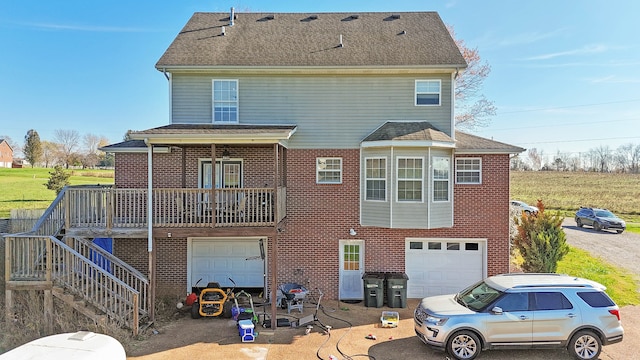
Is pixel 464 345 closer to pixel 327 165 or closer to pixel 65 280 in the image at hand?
pixel 327 165

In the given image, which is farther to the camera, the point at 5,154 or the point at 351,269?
the point at 5,154

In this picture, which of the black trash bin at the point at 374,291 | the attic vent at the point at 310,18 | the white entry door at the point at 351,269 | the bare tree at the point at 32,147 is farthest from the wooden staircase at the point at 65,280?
the bare tree at the point at 32,147

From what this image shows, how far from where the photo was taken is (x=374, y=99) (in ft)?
43.3

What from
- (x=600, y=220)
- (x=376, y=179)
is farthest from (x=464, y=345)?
(x=600, y=220)

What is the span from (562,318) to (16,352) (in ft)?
34.9

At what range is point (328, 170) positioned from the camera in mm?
13227

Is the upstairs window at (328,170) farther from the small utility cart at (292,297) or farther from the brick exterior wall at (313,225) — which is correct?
the small utility cart at (292,297)

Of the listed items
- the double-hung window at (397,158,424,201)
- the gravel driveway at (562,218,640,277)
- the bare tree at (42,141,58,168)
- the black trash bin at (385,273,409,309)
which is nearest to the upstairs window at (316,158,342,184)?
the double-hung window at (397,158,424,201)

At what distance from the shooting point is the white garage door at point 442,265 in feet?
43.2

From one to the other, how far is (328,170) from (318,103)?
2352 mm

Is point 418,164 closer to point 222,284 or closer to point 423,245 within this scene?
point 423,245

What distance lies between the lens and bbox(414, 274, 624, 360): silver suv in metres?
8.46

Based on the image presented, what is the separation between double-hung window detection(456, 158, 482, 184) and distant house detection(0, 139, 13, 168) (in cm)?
10325

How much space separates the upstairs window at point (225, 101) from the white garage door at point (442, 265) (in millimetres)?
7620
